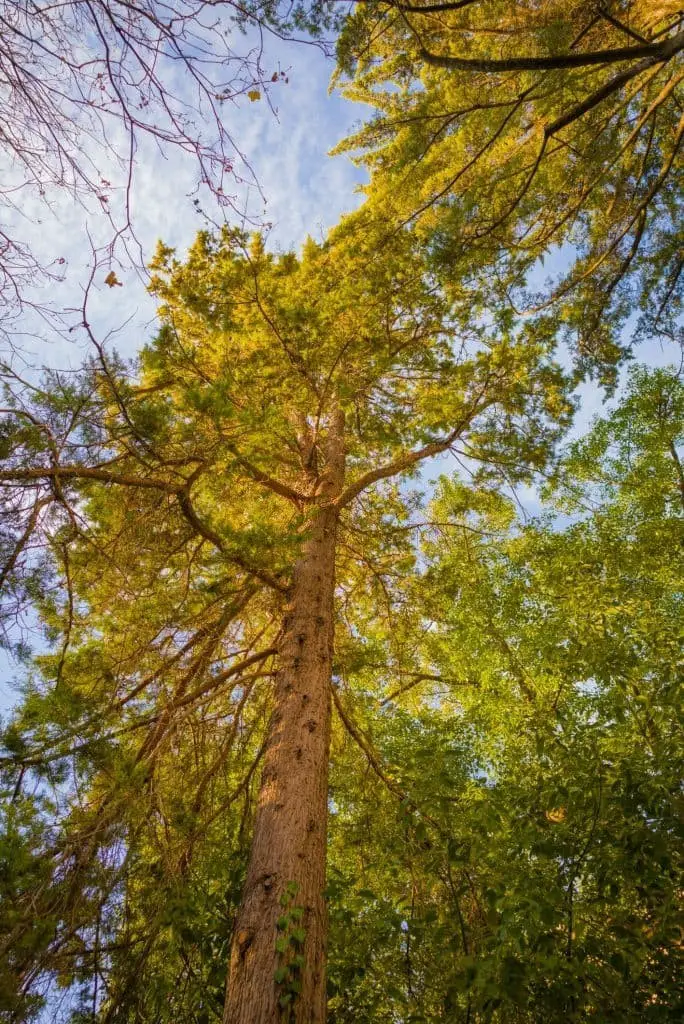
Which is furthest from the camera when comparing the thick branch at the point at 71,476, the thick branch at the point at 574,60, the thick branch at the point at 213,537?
the thick branch at the point at 213,537

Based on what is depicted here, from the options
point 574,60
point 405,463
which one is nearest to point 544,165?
point 574,60

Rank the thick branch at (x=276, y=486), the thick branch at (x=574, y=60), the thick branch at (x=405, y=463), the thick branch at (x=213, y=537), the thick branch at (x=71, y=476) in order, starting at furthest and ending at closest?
the thick branch at (x=405, y=463) < the thick branch at (x=276, y=486) < the thick branch at (x=213, y=537) < the thick branch at (x=574, y=60) < the thick branch at (x=71, y=476)

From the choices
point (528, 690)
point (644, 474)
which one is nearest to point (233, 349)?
point (528, 690)

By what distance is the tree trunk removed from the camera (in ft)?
7.11

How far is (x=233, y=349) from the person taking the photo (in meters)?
5.92

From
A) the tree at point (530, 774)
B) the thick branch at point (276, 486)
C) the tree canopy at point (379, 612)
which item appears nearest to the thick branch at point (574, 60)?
the tree canopy at point (379, 612)

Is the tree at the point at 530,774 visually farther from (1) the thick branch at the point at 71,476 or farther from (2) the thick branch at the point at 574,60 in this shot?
(2) the thick branch at the point at 574,60

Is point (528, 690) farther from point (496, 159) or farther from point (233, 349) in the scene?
point (496, 159)

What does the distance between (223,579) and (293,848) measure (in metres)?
2.29

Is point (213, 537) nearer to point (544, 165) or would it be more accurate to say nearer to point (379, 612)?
point (379, 612)

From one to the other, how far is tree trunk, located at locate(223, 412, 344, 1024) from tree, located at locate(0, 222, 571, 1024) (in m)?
0.01

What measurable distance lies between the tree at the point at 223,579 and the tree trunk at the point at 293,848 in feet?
0.04

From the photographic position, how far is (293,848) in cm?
272

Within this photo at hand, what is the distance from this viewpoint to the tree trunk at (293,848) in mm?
2166
